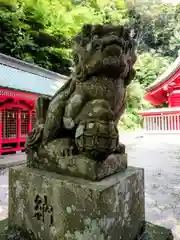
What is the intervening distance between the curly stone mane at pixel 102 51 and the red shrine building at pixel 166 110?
8242 mm

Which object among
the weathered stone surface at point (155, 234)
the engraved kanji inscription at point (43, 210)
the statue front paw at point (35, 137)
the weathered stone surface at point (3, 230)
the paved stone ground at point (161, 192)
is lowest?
the paved stone ground at point (161, 192)

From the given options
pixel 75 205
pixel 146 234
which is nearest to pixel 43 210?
pixel 75 205

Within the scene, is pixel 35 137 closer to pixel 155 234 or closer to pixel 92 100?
pixel 92 100

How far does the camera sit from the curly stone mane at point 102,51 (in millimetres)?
991

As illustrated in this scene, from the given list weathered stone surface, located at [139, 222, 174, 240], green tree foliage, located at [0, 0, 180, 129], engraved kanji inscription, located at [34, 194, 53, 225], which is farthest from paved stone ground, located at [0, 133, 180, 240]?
green tree foliage, located at [0, 0, 180, 129]

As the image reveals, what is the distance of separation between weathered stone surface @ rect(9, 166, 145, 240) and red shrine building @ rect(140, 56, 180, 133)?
26.9 feet

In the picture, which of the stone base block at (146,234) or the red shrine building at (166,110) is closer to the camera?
the stone base block at (146,234)

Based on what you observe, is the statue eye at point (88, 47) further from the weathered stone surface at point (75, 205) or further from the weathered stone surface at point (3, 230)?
the weathered stone surface at point (3, 230)

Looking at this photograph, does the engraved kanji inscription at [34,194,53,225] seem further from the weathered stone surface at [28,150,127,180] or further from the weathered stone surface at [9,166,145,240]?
the weathered stone surface at [28,150,127,180]

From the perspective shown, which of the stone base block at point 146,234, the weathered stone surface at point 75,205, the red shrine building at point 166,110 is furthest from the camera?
the red shrine building at point 166,110

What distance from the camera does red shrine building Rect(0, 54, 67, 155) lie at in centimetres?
542

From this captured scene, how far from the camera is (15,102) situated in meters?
6.11

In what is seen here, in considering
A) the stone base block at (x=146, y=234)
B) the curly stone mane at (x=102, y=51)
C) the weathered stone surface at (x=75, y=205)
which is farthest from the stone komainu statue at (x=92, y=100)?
the stone base block at (x=146, y=234)

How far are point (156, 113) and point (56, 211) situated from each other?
8.86 meters
